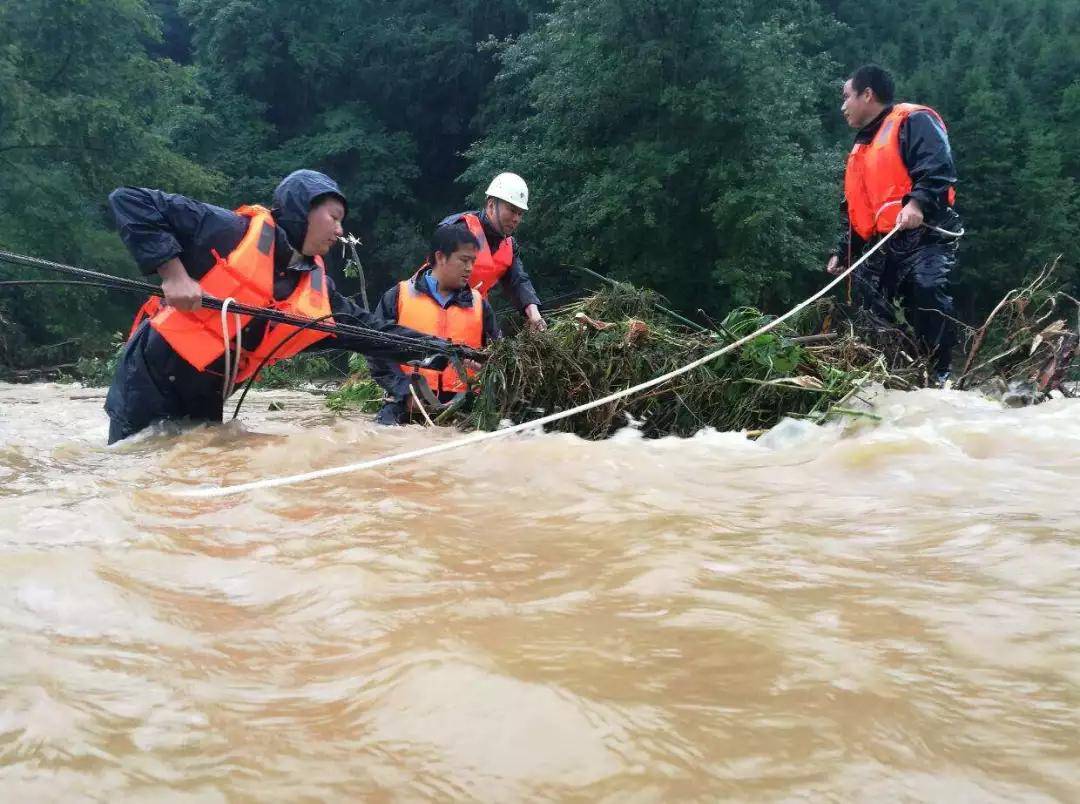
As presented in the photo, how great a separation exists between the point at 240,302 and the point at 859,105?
4181mm

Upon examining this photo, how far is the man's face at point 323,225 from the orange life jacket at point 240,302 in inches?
7.0

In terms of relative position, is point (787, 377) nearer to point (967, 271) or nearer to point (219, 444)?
point (219, 444)

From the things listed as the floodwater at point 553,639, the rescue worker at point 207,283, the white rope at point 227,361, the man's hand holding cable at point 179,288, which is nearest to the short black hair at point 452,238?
the rescue worker at point 207,283

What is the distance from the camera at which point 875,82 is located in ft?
19.4

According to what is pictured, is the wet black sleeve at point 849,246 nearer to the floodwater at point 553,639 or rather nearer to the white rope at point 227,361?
the floodwater at point 553,639

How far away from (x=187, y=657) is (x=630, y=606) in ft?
2.79

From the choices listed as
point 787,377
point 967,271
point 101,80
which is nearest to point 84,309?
point 101,80

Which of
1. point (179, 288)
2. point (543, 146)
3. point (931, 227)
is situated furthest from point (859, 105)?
point (543, 146)

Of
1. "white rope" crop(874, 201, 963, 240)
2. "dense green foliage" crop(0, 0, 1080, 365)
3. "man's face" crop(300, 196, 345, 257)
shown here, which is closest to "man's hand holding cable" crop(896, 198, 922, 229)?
"white rope" crop(874, 201, 963, 240)

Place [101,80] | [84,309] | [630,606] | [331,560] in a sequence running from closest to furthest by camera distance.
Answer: [630,606]
[331,560]
[84,309]
[101,80]

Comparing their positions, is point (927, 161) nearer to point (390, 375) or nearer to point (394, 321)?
point (394, 321)

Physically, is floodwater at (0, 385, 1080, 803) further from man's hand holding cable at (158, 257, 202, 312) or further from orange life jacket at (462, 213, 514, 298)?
orange life jacket at (462, 213, 514, 298)

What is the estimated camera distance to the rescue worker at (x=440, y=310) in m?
5.16

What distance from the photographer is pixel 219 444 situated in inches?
165
